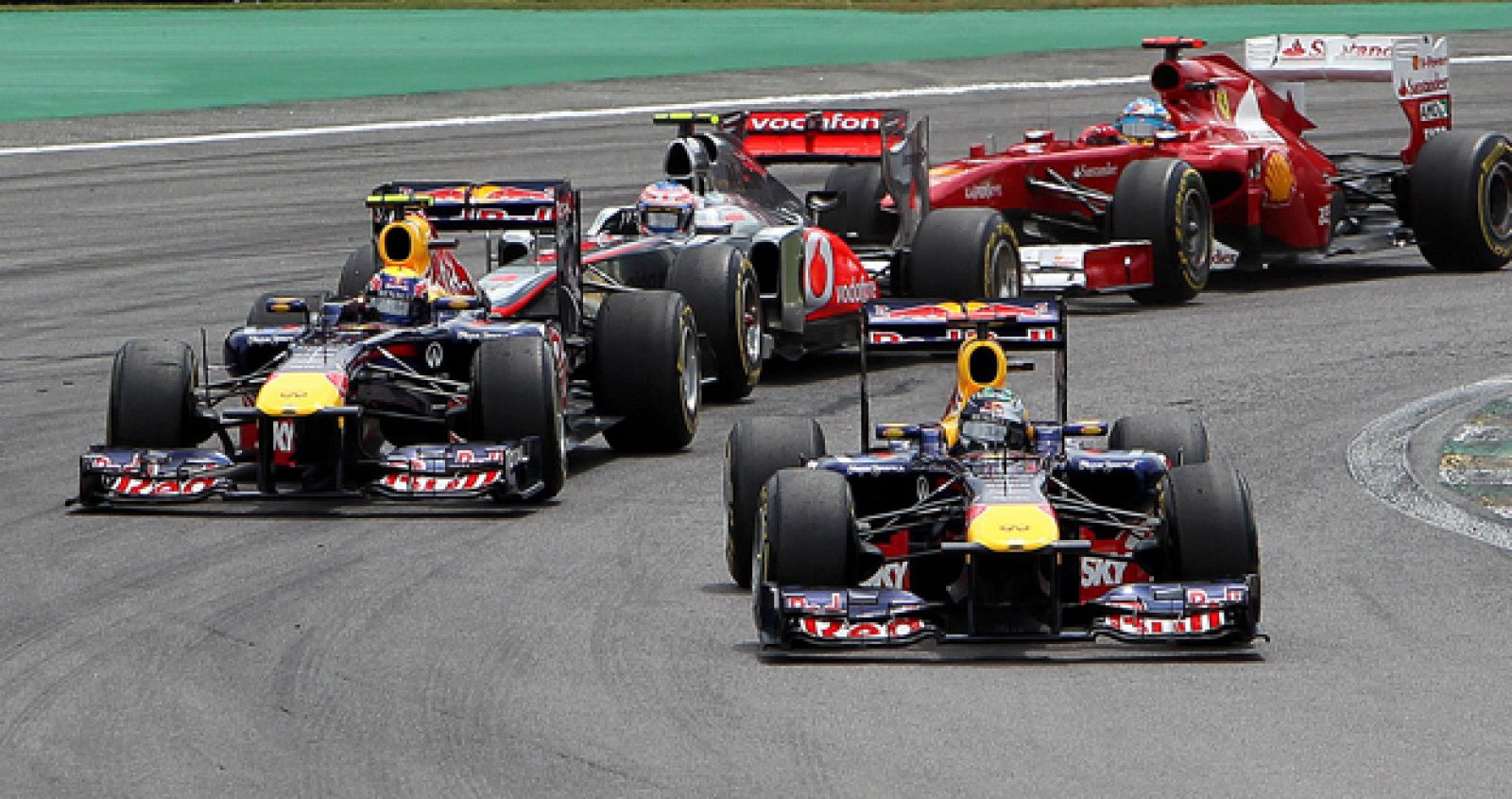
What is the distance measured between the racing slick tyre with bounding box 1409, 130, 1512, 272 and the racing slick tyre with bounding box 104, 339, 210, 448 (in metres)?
12.4

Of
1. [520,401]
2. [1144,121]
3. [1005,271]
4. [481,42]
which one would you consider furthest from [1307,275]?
[481,42]

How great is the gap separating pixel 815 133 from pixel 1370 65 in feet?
20.2

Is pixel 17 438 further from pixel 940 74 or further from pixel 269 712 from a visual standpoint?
pixel 940 74

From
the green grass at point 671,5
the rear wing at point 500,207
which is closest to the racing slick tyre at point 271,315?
the rear wing at point 500,207

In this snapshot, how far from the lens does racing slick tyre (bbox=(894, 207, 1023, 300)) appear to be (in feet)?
56.7

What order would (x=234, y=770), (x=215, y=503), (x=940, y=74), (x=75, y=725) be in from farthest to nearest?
(x=940, y=74), (x=215, y=503), (x=75, y=725), (x=234, y=770)

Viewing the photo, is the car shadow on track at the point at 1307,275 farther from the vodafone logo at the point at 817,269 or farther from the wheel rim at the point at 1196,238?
the vodafone logo at the point at 817,269

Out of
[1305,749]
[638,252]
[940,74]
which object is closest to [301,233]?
[638,252]

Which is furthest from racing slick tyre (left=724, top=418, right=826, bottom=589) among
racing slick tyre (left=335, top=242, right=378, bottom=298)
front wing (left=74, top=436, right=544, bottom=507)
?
Result: racing slick tyre (left=335, top=242, right=378, bottom=298)

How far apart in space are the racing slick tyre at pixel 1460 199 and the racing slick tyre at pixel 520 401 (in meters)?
11.1

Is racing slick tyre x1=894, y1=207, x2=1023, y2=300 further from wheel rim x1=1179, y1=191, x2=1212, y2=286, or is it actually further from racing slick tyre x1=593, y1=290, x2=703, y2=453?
racing slick tyre x1=593, y1=290, x2=703, y2=453

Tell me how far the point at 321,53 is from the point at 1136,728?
1291 inches

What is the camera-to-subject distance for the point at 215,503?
12.6 metres

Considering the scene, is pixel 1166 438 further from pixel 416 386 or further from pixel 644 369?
pixel 416 386
